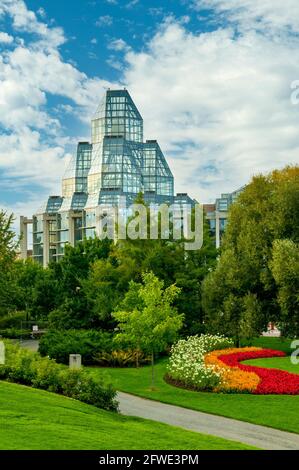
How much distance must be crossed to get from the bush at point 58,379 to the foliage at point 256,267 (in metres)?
16.0

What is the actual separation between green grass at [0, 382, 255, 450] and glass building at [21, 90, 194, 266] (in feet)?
275

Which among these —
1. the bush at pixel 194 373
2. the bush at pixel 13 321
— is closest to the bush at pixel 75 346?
the bush at pixel 194 373

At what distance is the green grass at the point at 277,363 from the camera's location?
28.8m

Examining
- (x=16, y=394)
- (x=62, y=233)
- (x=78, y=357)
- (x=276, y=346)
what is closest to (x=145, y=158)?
(x=62, y=233)

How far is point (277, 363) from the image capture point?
3055 centimetres

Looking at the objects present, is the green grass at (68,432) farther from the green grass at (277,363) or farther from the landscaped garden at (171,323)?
the green grass at (277,363)

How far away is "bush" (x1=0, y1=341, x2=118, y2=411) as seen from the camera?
19.1 m

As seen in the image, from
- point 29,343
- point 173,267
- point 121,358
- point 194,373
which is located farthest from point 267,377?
point 29,343

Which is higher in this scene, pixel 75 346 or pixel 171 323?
pixel 171 323

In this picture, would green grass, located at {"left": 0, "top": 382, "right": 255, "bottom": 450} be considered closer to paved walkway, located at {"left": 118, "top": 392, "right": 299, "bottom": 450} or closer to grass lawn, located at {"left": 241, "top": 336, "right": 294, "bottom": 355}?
paved walkway, located at {"left": 118, "top": 392, "right": 299, "bottom": 450}

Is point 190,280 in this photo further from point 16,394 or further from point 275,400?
point 16,394

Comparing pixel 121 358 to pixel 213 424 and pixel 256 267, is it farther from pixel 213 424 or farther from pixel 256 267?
pixel 213 424

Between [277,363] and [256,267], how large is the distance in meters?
7.43
